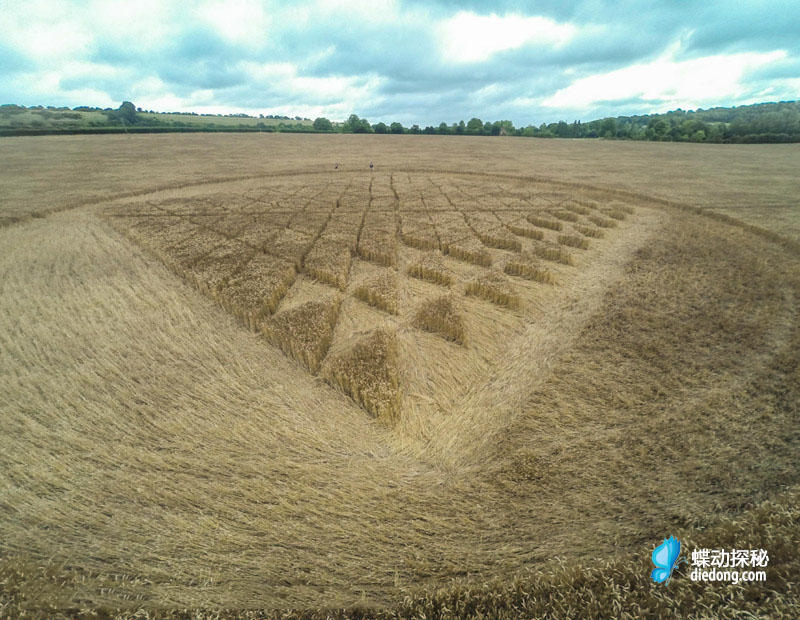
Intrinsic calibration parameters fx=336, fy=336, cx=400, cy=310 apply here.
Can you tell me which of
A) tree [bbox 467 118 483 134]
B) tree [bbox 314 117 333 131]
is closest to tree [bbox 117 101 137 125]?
tree [bbox 314 117 333 131]

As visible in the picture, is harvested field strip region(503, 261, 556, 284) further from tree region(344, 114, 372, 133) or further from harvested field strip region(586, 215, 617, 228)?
tree region(344, 114, 372, 133)

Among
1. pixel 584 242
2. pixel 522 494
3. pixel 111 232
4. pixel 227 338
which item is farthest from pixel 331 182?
pixel 522 494

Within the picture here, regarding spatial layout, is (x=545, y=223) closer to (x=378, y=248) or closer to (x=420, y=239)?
(x=420, y=239)

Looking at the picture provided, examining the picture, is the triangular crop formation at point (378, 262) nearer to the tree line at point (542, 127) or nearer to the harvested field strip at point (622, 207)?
the harvested field strip at point (622, 207)

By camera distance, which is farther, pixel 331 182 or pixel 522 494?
pixel 331 182

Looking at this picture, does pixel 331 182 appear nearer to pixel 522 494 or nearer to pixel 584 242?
pixel 584 242

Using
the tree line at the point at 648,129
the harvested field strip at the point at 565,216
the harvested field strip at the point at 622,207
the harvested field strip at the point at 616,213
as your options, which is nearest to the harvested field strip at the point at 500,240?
the harvested field strip at the point at 565,216

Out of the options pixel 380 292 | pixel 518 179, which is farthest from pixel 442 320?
pixel 518 179
